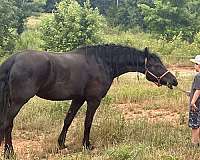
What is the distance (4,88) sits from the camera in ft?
19.2

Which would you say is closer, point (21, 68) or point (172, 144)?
point (21, 68)

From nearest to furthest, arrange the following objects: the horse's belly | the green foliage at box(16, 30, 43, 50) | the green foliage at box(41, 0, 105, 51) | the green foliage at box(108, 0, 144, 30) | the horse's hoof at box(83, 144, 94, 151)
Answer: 1. the horse's belly
2. the horse's hoof at box(83, 144, 94, 151)
3. the green foliage at box(41, 0, 105, 51)
4. the green foliage at box(16, 30, 43, 50)
5. the green foliage at box(108, 0, 144, 30)

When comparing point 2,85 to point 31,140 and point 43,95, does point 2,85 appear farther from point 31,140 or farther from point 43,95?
point 31,140

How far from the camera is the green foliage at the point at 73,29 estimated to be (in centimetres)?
2420

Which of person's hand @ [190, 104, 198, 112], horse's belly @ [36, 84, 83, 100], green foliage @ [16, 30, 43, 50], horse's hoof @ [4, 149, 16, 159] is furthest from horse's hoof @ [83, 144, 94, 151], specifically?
green foliage @ [16, 30, 43, 50]

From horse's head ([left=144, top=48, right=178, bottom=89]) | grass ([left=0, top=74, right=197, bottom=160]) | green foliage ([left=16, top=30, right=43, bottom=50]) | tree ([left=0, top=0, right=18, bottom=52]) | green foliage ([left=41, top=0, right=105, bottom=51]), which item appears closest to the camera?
grass ([left=0, top=74, right=197, bottom=160])

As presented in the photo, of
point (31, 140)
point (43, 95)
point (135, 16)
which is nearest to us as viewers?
point (43, 95)

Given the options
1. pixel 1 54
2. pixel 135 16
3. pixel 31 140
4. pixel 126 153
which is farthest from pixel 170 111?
pixel 135 16

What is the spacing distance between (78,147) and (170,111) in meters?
3.34

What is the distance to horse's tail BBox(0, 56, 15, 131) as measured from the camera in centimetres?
578

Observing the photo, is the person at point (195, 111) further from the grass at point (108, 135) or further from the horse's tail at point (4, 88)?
the horse's tail at point (4, 88)

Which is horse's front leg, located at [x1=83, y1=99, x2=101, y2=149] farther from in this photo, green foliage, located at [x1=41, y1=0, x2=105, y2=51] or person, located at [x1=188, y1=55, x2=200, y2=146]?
green foliage, located at [x1=41, y1=0, x2=105, y2=51]

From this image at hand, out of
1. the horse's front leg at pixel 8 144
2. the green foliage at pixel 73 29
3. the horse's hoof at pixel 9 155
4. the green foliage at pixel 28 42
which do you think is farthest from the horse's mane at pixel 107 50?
the green foliage at pixel 28 42

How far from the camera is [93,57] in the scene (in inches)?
267
